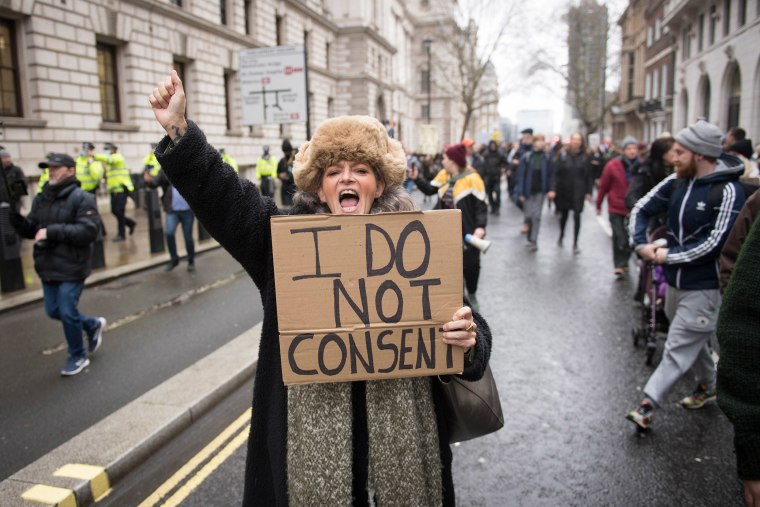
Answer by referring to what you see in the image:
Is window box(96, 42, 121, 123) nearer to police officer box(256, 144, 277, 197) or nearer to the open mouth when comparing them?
police officer box(256, 144, 277, 197)

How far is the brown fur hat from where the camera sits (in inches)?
76.9

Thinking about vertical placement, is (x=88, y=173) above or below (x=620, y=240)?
above

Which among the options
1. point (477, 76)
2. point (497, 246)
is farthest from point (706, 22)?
point (497, 246)

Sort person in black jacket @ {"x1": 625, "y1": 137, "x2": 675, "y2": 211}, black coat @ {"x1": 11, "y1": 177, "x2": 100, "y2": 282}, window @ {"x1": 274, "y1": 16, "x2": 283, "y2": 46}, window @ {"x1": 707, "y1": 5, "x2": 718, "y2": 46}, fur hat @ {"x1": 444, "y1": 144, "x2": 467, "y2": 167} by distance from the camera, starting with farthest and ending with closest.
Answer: window @ {"x1": 274, "y1": 16, "x2": 283, "y2": 46} < window @ {"x1": 707, "y1": 5, "x2": 718, "y2": 46} < fur hat @ {"x1": 444, "y1": 144, "x2": 467, "y2": 167} < person in black jacket @ {"x1": 625, "y1": 137, "x2": 675, "y2": 211} < black coat @ {"x1": 11, "y1": 177, "x2": 100, "y2": 282}

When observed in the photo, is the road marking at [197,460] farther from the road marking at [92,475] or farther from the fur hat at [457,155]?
the fur hat at [457,155]

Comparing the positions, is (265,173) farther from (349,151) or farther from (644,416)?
(349,151)

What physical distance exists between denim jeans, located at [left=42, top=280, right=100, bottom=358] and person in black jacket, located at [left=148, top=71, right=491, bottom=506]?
3.90m

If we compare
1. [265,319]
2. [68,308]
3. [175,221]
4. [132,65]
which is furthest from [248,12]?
[265,319]

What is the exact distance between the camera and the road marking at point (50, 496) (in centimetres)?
315

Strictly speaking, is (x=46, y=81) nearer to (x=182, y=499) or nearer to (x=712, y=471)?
(x=182, y=499)

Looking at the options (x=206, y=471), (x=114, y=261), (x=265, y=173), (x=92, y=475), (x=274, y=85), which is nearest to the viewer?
(x=92, y=475)

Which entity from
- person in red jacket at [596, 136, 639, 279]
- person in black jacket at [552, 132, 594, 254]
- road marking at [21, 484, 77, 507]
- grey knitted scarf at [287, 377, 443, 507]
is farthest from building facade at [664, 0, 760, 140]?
road marking at [21, 484, 77, 507]

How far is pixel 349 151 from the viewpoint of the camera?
1.95m

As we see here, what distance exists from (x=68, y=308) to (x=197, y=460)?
2246 millimetres
